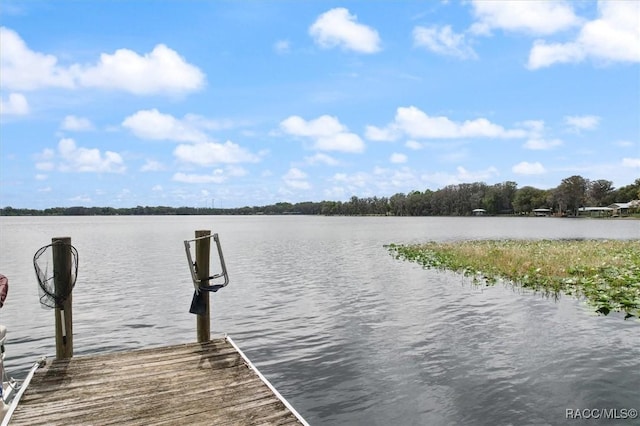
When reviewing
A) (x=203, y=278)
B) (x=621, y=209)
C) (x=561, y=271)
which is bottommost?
(x=561, y=271)

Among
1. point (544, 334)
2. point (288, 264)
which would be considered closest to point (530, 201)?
Answer: point (288, 264)

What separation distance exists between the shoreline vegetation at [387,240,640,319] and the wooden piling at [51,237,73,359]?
637 inches

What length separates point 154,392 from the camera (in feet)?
24.4

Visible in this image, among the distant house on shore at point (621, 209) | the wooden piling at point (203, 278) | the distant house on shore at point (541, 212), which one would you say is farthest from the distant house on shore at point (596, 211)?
the wooden piling at point (203, 278)

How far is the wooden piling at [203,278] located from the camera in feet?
33.0

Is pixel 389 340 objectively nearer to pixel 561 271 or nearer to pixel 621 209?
pixel 561 271

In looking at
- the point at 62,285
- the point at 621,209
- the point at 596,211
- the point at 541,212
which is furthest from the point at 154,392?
the point at 541,212

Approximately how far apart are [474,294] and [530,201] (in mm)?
178603

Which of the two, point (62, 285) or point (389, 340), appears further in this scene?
point (389, 340)

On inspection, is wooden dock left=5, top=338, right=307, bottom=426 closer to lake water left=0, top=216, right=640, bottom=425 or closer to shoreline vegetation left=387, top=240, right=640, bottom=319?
lake water left=0, top=216, right=640, bottom=425

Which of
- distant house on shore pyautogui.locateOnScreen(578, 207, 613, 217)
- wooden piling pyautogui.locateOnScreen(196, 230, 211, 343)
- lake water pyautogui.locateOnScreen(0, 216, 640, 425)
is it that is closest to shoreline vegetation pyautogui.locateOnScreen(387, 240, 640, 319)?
lake water pyautogui.locateOnScreen(0, 216, 640, 425)

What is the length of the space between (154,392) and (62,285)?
3237 mm

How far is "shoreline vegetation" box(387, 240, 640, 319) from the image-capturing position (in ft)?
58.0

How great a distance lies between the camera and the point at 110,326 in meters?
16.2
